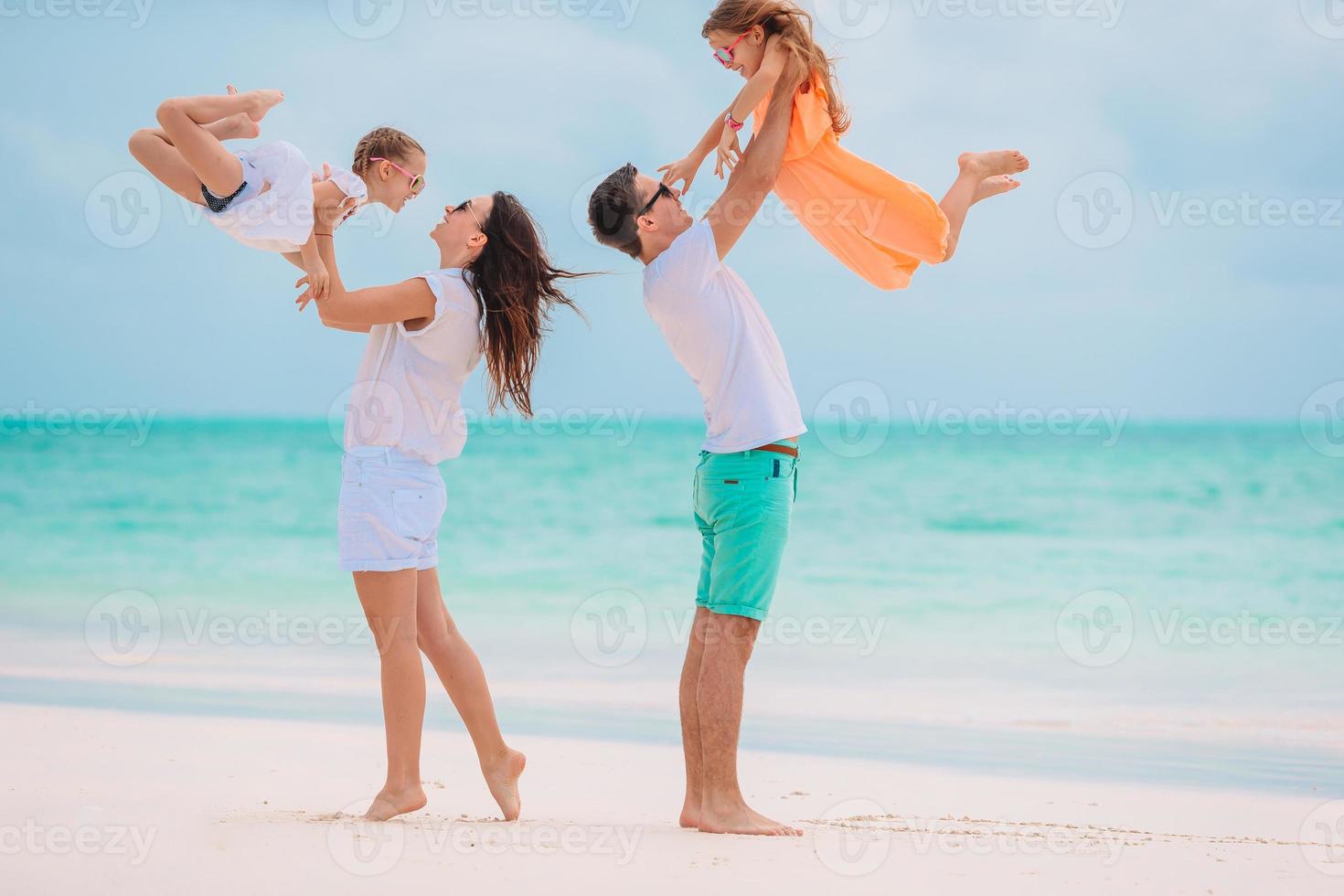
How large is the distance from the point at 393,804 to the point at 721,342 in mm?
1532

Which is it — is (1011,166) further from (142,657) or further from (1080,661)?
(142,657)

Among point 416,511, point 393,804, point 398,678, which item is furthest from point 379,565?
point 393,804

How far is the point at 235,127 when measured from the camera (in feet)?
9.71

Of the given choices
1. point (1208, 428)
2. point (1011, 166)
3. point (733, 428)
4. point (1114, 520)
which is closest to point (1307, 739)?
point (1011, 166)

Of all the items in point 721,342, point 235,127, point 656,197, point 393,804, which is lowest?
point 393,804

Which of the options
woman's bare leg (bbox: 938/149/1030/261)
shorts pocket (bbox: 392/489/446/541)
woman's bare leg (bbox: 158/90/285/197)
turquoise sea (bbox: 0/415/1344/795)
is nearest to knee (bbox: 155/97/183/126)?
woman's bare leg (bbox: 158/90/285/197)

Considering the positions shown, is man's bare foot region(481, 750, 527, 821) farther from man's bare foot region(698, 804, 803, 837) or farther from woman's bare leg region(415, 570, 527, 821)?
man's bare foot region(698, 804, 803, 837)

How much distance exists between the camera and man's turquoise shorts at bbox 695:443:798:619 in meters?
3.16

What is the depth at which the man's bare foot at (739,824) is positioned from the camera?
3.16m

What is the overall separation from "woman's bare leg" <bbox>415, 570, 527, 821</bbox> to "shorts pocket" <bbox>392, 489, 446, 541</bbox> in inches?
7.4

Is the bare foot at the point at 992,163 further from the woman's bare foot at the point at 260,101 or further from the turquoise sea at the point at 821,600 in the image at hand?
the turquoise sea at the point at 821,600

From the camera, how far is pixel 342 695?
585 cm

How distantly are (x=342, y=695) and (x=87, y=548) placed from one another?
27.2ft

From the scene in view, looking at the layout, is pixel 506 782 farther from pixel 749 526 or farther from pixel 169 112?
pixel 169 112
